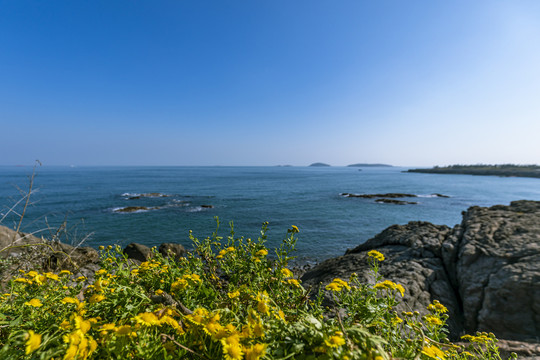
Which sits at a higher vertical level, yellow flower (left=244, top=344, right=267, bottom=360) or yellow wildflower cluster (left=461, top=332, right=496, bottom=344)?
yellow flower (left=244, top=344, right=267, bottom=360)

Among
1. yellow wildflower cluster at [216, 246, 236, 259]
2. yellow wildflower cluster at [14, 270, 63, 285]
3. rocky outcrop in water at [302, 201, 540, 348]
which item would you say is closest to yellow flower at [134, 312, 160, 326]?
yellow wildflower cluster at [216, 246, 236, 259]

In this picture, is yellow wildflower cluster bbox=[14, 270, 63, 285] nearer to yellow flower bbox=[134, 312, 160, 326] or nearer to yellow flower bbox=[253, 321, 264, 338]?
yellow flower bbox=[134, 312, 160, 326]

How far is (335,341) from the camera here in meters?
1.09

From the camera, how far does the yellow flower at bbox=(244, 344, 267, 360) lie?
43.0 inches

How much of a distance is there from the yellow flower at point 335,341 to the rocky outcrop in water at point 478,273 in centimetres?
410

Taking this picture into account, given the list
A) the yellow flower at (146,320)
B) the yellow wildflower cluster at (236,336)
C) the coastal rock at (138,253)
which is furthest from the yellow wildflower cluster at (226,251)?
the coastal rock at (138,253)

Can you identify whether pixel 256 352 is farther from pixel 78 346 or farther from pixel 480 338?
pixel 480 338

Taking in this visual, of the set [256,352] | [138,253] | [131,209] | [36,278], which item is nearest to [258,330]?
[256,352]

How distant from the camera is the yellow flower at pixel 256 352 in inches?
43.0

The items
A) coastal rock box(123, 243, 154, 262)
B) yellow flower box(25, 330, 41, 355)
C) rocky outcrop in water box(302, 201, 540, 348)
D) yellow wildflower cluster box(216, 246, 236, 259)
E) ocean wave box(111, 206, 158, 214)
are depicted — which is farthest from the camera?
ocean wave box(111, 206, 158, 214)

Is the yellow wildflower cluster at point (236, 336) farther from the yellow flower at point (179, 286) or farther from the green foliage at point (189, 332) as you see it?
the yellow flower at point (179, 286)

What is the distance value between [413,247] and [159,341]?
32.6ft

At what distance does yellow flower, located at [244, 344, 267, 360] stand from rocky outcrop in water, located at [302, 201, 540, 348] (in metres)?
4.30

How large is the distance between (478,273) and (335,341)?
777cm
